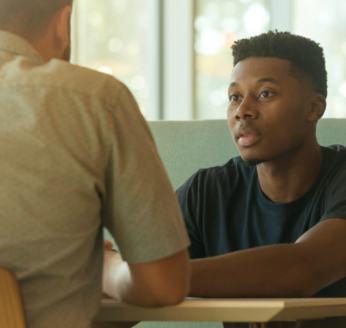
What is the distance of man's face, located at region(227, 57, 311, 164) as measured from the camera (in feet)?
4.53

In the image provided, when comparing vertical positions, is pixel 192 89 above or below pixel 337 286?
above

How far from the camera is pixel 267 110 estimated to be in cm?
139

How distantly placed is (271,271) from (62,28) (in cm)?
56

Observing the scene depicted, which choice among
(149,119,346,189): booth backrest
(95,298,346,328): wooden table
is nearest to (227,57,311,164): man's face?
(149,119,346,189): booth backrest

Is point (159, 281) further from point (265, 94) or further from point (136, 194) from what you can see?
point (265, 94)

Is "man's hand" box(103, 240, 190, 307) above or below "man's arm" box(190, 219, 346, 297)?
above

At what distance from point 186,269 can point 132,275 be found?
7 centimetres

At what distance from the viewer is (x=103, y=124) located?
64cm

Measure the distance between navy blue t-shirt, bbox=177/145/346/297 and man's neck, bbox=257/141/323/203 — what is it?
0.08 feet

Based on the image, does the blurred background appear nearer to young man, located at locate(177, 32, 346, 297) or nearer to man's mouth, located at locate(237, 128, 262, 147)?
young man, located at locate(177, 32, 346, 297)

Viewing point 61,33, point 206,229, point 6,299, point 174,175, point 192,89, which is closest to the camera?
point 6,299

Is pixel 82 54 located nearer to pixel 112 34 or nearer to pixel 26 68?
pixel 112 34

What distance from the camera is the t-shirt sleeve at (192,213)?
4.81 feet

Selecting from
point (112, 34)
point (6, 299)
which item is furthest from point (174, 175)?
point (112, 34)
